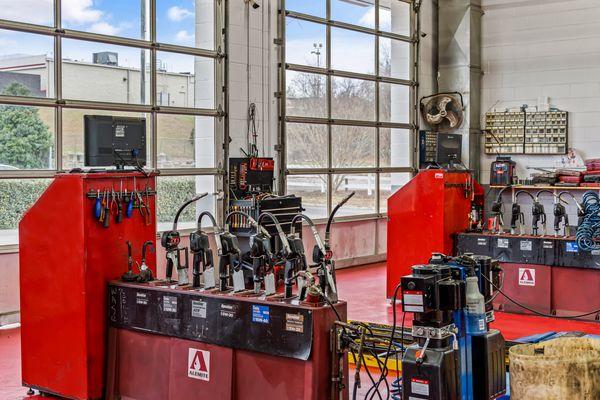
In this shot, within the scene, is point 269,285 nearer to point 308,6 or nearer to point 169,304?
point 169,304

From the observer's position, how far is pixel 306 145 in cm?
1021

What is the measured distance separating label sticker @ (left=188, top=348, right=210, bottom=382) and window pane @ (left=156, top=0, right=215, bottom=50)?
472 centimetres

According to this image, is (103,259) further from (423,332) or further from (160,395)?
(423,332)

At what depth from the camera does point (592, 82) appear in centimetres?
1110

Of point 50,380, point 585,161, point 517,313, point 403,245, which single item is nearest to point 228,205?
point 403,245

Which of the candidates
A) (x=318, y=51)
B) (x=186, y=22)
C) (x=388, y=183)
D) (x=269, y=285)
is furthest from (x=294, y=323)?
(x=388, y=183)

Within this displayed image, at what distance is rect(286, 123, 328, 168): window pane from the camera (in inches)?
392

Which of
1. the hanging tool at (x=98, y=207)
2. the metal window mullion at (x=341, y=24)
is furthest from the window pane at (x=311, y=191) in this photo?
the hanging tool at (x=98, y=207)

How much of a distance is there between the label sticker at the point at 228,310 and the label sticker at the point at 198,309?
0.16 meters

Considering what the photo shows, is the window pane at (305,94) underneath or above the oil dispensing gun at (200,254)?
above

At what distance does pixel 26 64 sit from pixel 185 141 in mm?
2090

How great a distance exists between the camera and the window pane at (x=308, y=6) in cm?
989

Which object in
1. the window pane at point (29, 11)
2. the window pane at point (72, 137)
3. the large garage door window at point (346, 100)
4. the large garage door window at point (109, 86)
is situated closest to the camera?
the window pane at point (29, 11)

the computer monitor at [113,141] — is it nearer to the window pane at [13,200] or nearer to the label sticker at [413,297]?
the window pane at [13,200]
